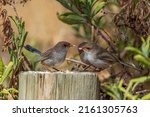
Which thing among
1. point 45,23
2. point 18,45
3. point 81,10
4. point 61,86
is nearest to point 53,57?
point 81,10

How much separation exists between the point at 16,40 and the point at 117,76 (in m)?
1.84

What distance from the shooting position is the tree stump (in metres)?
6.34

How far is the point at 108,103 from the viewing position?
6.65 meters

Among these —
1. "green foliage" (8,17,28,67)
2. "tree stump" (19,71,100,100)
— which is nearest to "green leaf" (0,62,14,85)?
→ "green foliage" (8,17,28,67)

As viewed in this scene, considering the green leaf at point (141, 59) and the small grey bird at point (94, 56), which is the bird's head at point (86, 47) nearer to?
the small grey bird at point (94, 56)

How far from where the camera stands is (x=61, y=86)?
20.8 feet

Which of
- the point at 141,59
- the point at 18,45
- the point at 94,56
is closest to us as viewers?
the point at 141,59

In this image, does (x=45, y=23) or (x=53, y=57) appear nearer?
(x=53, y=57)

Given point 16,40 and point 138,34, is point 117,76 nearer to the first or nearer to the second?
point 138,34

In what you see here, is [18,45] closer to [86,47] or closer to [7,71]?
[7,71]

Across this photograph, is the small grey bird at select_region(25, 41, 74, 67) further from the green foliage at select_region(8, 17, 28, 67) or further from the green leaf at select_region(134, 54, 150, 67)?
the green leaf at select_region(134, 54, 150, 67)

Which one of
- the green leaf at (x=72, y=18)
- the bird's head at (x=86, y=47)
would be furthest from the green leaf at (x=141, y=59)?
the bird's head at (x=86, y=47)

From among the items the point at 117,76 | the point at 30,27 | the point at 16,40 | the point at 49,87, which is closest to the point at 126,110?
the point at 49,87

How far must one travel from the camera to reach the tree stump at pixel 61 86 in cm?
634
